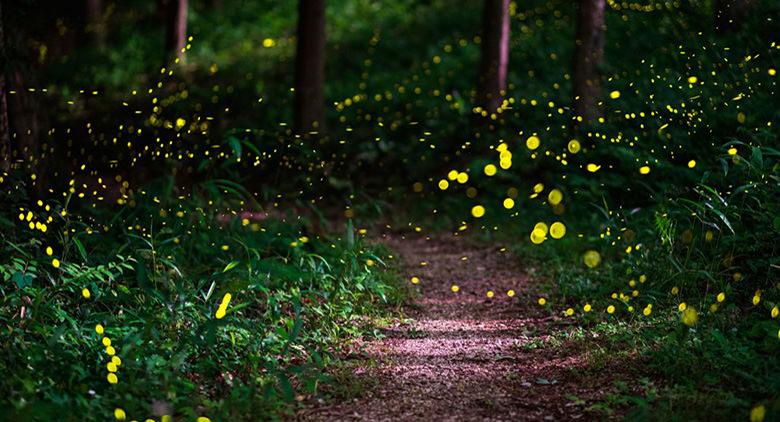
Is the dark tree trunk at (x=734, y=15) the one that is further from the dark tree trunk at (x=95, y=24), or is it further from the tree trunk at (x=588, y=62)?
the dark tree trunk at (x=95, y=24)

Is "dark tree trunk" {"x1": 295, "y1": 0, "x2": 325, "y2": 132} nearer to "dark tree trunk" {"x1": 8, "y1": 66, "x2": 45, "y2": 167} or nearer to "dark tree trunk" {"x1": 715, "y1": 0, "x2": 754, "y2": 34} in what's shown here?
"dark tree trunk" {"x1": 8, "y1": 66, "x2": 45, "y2": 167}

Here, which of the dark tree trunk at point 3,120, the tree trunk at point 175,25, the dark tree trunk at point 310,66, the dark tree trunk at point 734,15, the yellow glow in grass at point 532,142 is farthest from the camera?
the tree trunk at point 175,25

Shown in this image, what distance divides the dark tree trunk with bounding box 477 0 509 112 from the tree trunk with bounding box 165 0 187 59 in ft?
18.8

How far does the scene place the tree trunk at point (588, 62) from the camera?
30.0ft

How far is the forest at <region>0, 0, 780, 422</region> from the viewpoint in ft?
13.8

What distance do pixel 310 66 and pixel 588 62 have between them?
3.88 meters

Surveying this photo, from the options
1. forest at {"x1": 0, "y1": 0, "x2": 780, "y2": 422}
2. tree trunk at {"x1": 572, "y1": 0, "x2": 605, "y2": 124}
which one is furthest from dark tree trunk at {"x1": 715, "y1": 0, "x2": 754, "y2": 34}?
tree trunk at {"x1": 572, "y1": 0, "x2": 605, "y2": 124}

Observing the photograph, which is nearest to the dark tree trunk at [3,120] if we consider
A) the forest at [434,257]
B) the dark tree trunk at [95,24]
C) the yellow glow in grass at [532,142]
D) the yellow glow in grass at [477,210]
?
the forest at [434,257]

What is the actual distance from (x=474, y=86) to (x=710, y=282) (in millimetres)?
7496

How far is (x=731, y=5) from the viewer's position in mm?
9453

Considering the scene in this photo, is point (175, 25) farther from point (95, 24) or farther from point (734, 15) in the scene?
point (734, 15)

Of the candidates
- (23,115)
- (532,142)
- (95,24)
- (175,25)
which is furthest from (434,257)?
(95,24)

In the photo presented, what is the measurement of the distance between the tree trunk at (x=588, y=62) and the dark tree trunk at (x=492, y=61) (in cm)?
177

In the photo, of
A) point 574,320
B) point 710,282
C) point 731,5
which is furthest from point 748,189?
point 731,5
